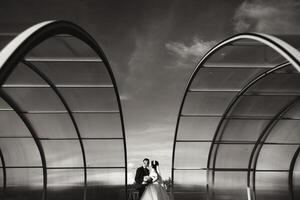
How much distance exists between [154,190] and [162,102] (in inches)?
1605

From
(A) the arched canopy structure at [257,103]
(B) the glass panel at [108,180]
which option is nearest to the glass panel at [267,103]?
(A) the arched canopy structure at [257,103]

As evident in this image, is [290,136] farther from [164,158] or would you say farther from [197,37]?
[164,158]

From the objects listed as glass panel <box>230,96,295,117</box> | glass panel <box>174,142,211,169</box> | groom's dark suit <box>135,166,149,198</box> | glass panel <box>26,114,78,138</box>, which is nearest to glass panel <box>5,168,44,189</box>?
glass panel <box>26,114,78,138</box>

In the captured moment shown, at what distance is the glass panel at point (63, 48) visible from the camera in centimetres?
1180

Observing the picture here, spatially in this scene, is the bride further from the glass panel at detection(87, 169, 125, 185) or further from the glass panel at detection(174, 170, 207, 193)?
the glass panel at detection(87, 169, 125, 185)

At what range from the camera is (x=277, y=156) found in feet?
89.1

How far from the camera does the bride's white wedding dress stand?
42.0ft

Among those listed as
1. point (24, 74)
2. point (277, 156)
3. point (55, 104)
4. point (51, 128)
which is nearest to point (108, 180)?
point (51, 128)

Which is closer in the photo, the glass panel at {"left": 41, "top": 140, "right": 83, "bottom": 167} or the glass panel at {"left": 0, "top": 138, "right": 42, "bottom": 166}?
the glass panel at {"left": 0, "top": 138, "right": 42, "bottom": 166}

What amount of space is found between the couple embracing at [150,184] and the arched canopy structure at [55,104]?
3.03 metres

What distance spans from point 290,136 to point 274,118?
36.9 ft

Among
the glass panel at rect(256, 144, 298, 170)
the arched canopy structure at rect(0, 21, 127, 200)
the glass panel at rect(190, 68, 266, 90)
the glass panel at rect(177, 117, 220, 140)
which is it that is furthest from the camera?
the glass panel at rect(177, 117, 220, 140)

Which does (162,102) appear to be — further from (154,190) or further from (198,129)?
(154,190)

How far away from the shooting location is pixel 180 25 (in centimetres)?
4353
